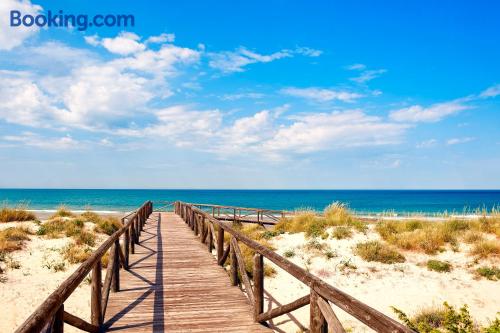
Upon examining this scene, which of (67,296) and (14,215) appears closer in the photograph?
(67,296)

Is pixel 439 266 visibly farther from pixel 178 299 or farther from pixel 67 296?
pixel 67 296

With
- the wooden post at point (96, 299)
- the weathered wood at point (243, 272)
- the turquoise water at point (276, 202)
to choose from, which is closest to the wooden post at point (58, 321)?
the wooden post at point (96, 299)

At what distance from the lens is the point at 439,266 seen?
38.3ft

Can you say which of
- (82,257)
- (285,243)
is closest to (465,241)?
(285,243)

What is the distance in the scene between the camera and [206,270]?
8289mm

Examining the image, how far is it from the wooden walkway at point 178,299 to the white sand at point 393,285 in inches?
104

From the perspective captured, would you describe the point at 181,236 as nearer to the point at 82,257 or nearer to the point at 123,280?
the point at 82,257

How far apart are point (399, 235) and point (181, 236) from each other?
8.69 m

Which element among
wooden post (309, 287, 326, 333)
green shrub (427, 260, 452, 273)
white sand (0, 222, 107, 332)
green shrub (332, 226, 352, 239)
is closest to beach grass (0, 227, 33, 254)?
white sand (0, 222, 107, 332)

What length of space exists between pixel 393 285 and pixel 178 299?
7.47 metres

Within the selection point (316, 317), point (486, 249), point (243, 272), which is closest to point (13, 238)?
point (243, 272)

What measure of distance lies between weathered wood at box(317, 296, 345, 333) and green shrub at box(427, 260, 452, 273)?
1002 cm

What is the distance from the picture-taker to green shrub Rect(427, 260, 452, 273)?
11.6m

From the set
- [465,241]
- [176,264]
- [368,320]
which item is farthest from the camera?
[465,241]
